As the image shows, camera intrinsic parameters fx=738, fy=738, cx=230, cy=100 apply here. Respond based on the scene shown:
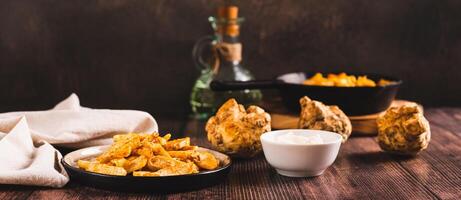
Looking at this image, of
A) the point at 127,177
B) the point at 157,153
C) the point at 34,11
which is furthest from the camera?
the point at 34,11

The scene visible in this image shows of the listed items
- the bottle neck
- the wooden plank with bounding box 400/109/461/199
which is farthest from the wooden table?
the bottle neck

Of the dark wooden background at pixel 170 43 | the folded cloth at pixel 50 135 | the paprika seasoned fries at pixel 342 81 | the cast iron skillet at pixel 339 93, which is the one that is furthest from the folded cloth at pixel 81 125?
the dark wooden background at pixel 170 43

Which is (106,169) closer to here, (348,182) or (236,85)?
(348,182)

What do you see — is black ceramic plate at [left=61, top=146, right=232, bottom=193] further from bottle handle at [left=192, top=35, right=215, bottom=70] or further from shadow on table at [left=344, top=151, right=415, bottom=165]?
bottle handle at [left=192, top=35, right=215, bottom=70]

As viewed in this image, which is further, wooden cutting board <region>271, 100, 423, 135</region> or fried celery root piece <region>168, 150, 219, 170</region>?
wooden cutting board <region>271, 100, 423, 135</region>

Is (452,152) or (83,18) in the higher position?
(83,18)

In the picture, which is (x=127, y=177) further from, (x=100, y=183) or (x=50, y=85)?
(x=50, y=85)

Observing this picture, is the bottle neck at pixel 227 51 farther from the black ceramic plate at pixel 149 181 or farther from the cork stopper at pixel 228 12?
the black ceramic plate at pixel 149 181

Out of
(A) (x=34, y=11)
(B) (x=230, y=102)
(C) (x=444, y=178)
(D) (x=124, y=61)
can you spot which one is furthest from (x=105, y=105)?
(C) (x=444, y=178)
